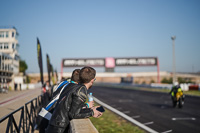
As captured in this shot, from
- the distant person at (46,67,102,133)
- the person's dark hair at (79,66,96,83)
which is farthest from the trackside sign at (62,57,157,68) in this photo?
the distant person at (46,67,102,133)

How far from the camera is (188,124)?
8.92 m

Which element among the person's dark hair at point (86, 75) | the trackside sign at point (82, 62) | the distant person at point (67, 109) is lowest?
the distant person at point (67, 109)

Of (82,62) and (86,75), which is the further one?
(82,62)

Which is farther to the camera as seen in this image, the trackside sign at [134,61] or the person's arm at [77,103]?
the trackside sign at [134,61]

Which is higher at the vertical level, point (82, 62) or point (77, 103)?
point (82, 62)

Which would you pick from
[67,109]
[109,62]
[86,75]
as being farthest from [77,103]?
[109,62]

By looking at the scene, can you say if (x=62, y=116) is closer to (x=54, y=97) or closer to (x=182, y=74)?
(x=54, y=97)

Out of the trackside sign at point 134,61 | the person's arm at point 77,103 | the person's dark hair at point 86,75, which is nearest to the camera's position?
the person's arm at point 77,103

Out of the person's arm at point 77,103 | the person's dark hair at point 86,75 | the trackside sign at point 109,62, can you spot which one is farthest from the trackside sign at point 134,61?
the person's arm at point 77,103

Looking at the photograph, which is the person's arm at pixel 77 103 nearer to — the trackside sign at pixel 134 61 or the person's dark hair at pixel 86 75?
the person's dark hair at pixel 86 75

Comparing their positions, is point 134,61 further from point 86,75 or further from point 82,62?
point 86,75

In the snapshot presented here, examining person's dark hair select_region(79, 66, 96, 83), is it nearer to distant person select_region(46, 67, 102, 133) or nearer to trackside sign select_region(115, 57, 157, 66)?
distant person select_region(46, 67, 102, 133)

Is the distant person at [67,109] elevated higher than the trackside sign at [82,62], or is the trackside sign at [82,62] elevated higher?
the trackside sign at [82,62]

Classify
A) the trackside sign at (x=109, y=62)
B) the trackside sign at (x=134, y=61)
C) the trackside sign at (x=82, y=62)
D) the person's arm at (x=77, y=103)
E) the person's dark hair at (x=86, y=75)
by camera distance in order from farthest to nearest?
the trackside sign at (x=134, y=61)
the trackside sign at (x=109, y=62)
the trackside sign at (x=82, y=62)
the person's dark hair at (x=86, y=75)
the person's arm at (x=77, y=103)
